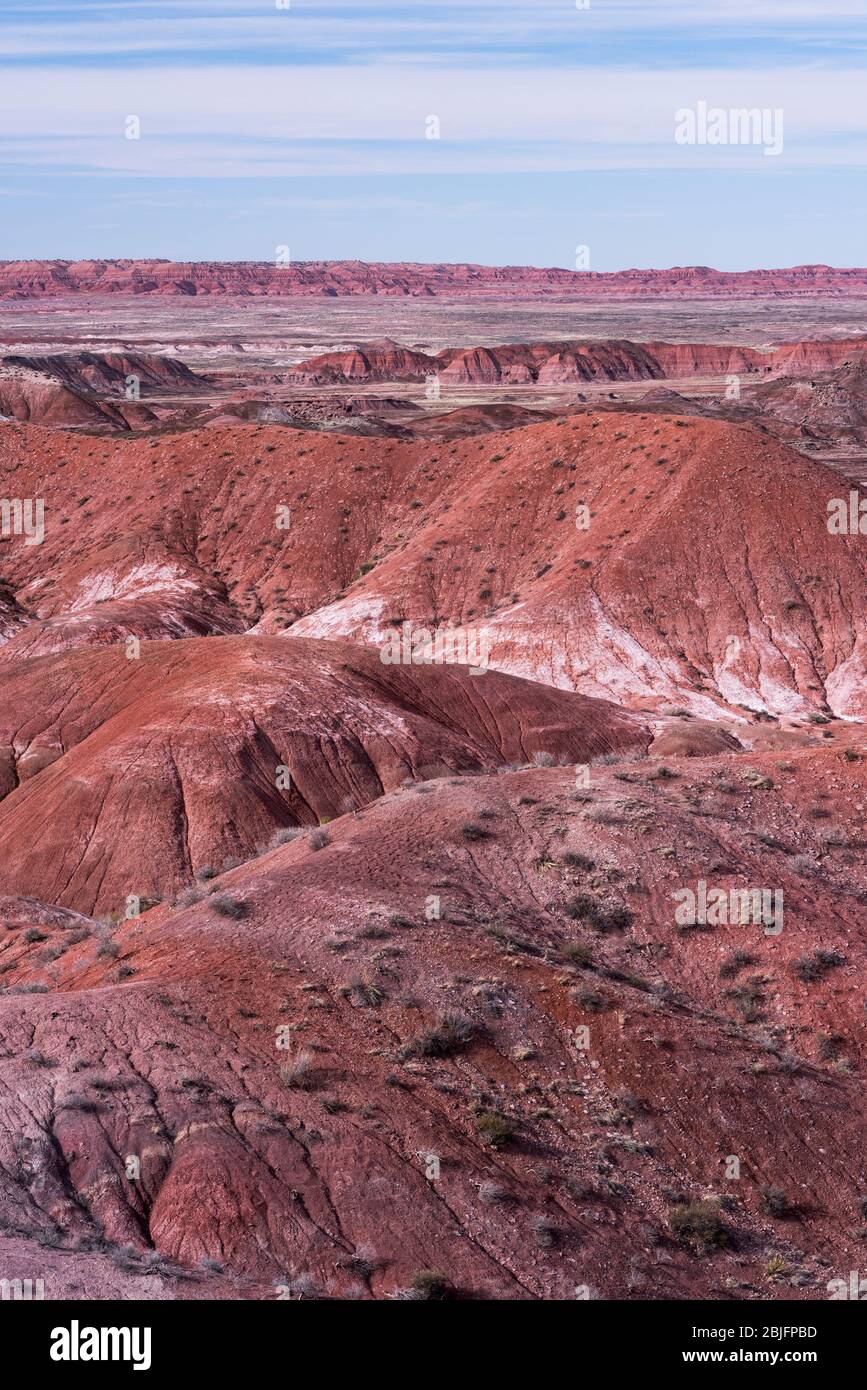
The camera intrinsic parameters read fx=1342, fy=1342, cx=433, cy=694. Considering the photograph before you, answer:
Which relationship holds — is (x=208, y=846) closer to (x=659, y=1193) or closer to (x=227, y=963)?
(x=227, y=963)

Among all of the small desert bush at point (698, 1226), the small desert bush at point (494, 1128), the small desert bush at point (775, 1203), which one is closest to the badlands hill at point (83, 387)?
the small desert bush at point (494, 1128)

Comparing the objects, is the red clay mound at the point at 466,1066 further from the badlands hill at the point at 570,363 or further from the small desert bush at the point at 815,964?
the badlands hill at the point at 570,363

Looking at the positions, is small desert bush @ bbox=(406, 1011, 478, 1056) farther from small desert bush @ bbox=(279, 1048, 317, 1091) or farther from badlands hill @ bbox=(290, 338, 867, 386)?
badlands hill @ bbox=(290, 338, 867, 386)

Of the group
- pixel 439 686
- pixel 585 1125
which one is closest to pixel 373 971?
pixel 585 1125

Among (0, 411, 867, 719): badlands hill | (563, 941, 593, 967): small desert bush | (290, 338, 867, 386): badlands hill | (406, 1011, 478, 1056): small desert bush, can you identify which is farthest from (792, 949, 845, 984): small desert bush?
(290, 338, 867, 386): badlands hill

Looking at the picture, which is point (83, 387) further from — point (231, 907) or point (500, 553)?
point (231, 907)

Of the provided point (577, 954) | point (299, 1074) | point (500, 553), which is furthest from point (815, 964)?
point (500, 553)
